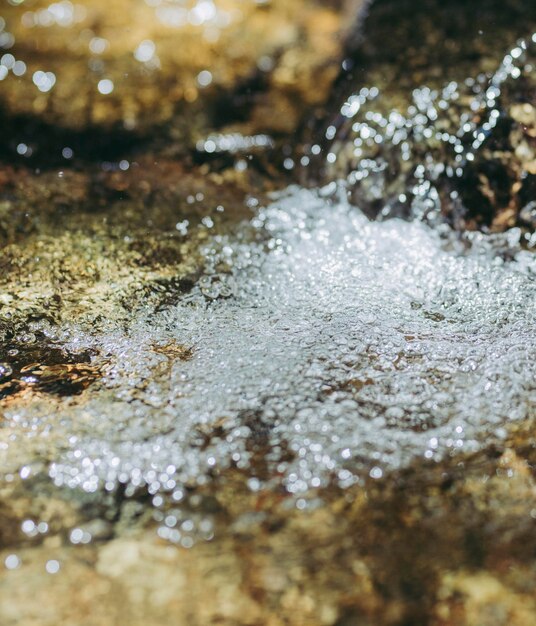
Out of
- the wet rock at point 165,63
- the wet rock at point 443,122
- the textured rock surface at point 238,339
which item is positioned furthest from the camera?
the wet rock at point 165,63

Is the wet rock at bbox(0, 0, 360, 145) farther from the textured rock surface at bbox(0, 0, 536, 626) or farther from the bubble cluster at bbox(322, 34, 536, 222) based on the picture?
the bubble cluster at bbox(322, 34, 536, 222)

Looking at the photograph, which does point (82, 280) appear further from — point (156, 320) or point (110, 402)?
point (110, 402)

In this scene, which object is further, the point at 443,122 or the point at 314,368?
the point at 443,122

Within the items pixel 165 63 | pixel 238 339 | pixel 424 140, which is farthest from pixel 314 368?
pixel 165 63

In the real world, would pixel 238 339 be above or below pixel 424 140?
below

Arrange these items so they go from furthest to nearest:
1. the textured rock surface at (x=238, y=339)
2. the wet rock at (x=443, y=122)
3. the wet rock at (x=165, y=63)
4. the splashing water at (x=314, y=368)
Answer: the wet rock at (x=165, y=63), the wet rock at (x=443, y=122), the splashing water at (x=314, y=368), the textured rock surface at (x=238, y=339)

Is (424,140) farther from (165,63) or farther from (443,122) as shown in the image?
(165,63)

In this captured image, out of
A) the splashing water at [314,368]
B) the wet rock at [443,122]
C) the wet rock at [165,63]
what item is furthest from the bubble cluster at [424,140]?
the wet rock at [165,63]

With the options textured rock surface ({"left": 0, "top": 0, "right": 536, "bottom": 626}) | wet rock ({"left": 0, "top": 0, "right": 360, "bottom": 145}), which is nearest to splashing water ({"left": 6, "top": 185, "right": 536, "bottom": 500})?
textured rock surface ({"left": 0, "top": 0, "right": 536, "bottom": 626})

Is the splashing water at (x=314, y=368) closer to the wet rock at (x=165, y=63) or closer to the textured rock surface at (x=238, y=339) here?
the textured rock surface at (x=238, y=339)
